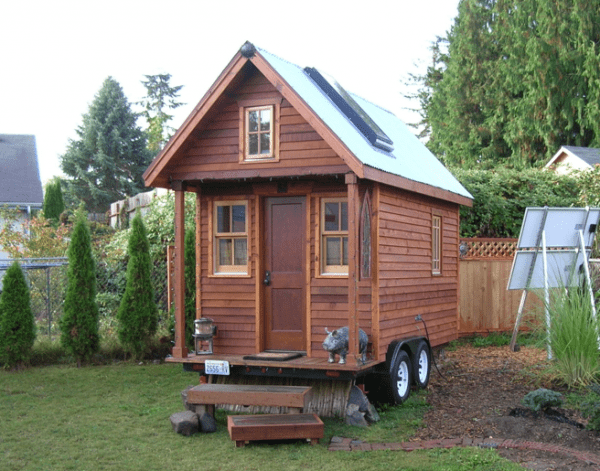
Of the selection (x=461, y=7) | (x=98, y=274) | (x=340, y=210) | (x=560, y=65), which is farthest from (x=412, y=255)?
(x=461, y=7)

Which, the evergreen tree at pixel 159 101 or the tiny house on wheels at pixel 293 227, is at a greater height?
the evergreen tree at pixel 159 101

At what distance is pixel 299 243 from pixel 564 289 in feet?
11.9

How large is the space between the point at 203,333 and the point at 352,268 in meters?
2.40

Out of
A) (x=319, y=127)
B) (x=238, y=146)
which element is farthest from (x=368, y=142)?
(x=238, y=146)

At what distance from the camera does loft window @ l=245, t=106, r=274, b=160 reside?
29.5 feet

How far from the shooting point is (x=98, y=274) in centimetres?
1484

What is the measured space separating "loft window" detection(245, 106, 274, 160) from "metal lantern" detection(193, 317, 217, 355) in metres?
2.27

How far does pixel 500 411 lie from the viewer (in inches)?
317

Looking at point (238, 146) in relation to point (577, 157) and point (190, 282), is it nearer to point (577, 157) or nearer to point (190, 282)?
point (190, 282)

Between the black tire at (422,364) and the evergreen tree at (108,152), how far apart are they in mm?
29042

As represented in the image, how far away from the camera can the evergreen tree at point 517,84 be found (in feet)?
93.2

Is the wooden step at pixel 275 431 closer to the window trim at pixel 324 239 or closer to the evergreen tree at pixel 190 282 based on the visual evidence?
the window trim at pixel 324 239

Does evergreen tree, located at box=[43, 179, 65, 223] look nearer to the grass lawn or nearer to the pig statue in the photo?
the grass lawn

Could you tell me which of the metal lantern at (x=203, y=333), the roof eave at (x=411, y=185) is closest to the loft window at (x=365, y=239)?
the roof eave at (x=411, y=185)
